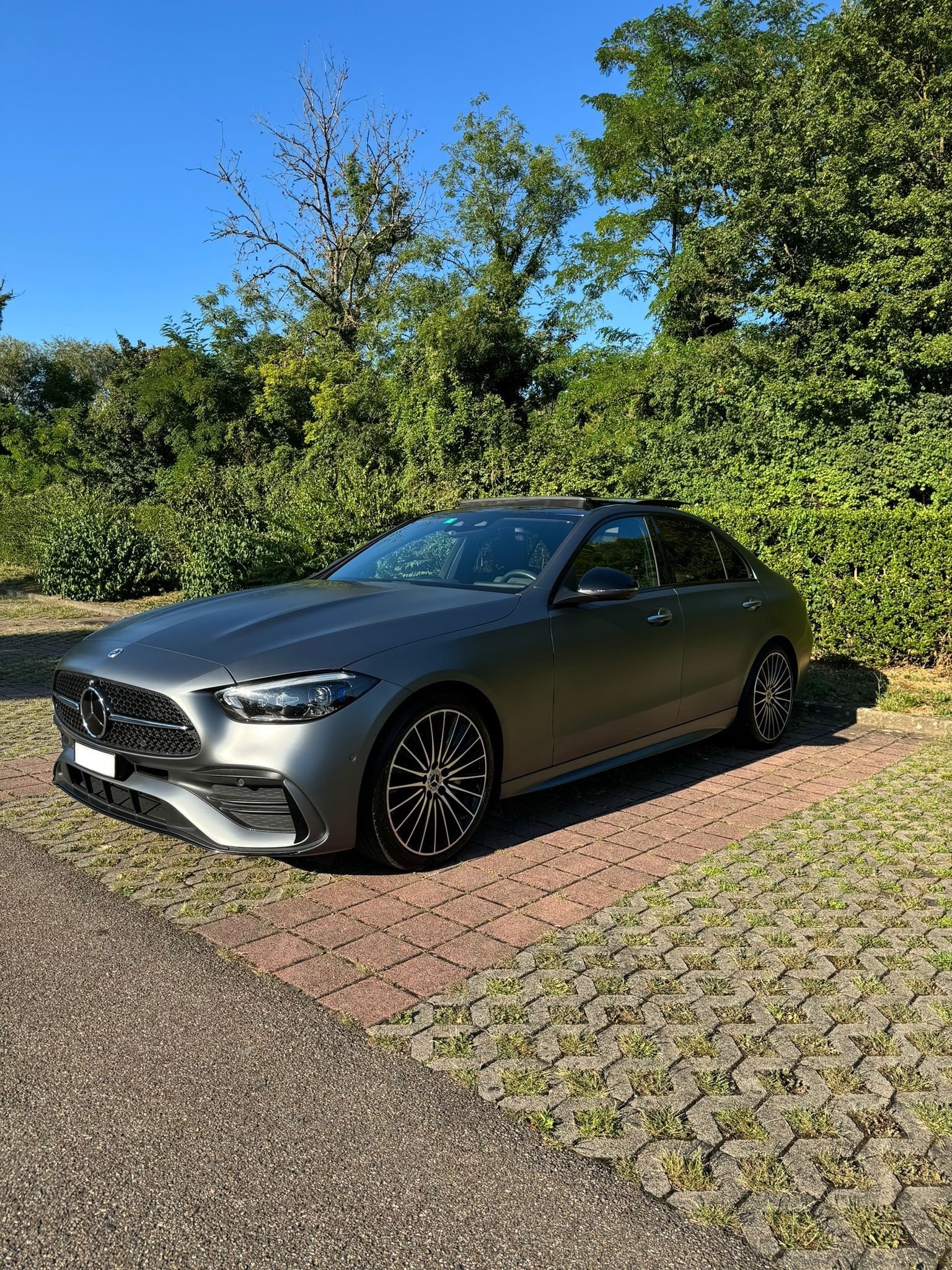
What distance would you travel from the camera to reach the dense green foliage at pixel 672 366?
43.6ft

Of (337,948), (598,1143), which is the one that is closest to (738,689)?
(337,948)

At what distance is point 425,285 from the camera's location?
32500 mm

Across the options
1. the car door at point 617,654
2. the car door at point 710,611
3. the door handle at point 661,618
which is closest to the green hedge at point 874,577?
the car door at point 710,611

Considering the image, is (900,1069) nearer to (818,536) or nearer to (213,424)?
(818,536)

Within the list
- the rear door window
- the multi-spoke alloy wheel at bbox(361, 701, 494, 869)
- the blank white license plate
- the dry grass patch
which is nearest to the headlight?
the multi-spoke alloy wheel at bbox(361, 701, 494, 869)

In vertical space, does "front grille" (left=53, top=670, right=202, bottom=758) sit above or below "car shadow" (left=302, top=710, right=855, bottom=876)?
above

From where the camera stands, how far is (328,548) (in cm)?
1288

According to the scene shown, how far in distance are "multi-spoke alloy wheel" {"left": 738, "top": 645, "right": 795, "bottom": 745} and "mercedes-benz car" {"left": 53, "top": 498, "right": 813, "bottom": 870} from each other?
384 mm

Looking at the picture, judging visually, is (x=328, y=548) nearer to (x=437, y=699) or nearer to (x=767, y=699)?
(x=767, y=699)

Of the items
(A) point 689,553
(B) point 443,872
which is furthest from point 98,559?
(B) point 443,872

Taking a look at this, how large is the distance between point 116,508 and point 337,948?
15490 millimetres

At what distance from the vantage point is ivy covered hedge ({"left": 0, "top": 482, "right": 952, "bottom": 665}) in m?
9.11

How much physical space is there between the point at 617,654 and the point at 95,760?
267 cm

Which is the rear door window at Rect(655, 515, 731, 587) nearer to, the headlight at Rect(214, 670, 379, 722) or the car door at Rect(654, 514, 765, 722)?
the car door at Rect(654, 514, 765, 722)
